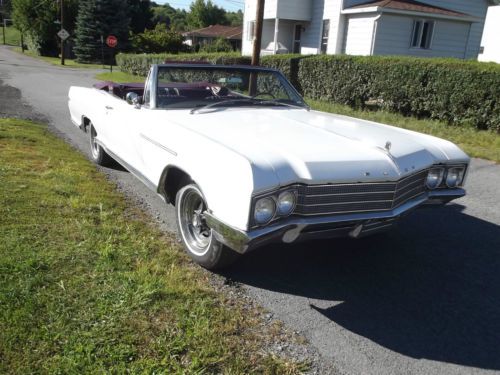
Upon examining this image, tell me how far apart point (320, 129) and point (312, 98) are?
10.9 m

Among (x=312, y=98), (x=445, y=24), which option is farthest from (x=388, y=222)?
(x=445, y=24)

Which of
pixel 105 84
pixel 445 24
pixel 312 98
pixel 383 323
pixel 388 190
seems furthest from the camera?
pixel 445 24

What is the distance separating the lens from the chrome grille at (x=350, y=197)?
2902 mm

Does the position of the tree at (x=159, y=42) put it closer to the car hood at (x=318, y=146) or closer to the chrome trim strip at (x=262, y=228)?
the car hood at (x=318, y=146)

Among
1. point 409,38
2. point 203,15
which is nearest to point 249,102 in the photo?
point 409,38

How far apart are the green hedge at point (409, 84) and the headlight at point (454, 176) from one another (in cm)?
515

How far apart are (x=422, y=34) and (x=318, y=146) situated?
19.5 metres

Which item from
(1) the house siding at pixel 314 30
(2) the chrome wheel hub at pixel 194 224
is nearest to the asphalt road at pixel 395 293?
(2) the chrome wheel hub at pixel 194 224

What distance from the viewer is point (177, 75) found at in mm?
4578

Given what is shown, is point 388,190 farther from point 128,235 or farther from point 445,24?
point 445,24

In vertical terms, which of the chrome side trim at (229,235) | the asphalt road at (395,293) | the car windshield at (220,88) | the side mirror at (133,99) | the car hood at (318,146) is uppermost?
the car windshield at (220,88)

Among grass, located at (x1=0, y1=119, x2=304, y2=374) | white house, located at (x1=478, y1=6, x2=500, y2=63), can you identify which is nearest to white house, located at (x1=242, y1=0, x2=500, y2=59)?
white house, located at (x1=478, y1=6, x2=500, y2=63)

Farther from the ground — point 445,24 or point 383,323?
point 445,24

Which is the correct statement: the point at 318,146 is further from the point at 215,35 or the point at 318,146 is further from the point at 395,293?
the point at 215,35
